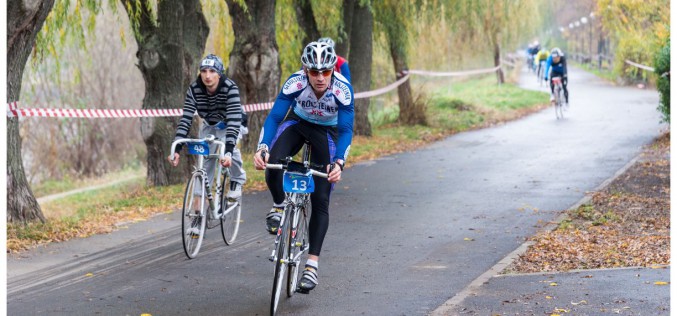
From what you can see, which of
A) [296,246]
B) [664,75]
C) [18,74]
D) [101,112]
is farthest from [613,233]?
[664,75]

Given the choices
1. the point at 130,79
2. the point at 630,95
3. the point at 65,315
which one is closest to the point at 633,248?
the point at 65,315

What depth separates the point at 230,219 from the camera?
999 centimetres

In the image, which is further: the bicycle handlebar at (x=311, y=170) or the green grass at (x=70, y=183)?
the green grass at (x=70, y=183)

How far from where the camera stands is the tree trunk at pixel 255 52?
17891 millimetres

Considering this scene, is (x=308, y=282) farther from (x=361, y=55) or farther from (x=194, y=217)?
(x=361, y=55)

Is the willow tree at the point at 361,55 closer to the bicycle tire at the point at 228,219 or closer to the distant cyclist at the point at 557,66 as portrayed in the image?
the distant cyclist at the point at 557,66

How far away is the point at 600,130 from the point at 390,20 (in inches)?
200

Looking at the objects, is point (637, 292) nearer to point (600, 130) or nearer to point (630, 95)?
point (600, 130)

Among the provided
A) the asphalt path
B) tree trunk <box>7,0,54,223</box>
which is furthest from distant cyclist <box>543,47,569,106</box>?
tree trunk <box>7,0,54,223</box>

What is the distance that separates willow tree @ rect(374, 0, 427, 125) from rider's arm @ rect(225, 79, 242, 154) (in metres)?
13.9

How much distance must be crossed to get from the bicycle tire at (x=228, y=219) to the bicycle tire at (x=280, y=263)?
8.92 feet

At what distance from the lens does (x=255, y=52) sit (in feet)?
59.2

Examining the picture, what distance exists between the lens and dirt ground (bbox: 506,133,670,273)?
8844 mm

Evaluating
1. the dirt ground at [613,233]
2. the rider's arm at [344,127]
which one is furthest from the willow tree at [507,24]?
the rider's arm at [344,127]
